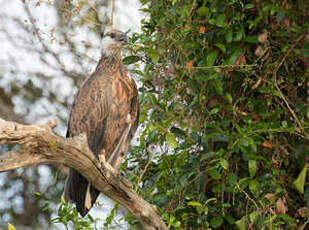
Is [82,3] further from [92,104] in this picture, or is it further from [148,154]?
[148,154]

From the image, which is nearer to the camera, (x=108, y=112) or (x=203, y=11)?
(x=203, y=11)

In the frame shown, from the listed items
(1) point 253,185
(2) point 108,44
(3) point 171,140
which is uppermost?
(2) point 108,44

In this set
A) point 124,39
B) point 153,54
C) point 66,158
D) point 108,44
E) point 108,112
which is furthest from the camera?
point 108,44

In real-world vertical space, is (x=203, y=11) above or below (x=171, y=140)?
above

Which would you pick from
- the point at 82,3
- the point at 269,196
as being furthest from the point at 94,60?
the point at 269,196

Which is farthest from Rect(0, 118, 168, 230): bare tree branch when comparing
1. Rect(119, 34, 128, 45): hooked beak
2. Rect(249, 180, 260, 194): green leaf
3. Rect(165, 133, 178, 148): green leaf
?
Rect(119, 34, 128, 45): hooked beak

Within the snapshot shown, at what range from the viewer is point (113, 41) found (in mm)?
2580

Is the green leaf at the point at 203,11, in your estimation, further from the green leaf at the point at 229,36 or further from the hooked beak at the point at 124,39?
the hooked beak at the point at 124,39

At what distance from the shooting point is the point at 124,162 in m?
2.63

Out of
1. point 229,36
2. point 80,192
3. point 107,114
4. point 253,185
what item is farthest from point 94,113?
point 253,185

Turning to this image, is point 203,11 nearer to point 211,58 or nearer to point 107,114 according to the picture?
point 211,58

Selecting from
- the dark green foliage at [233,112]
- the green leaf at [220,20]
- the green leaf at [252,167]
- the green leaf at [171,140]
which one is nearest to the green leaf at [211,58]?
the dark green foliage at [233,112]

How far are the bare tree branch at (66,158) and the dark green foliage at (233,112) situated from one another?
0.16 m

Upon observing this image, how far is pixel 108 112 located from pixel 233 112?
0.73 metres
